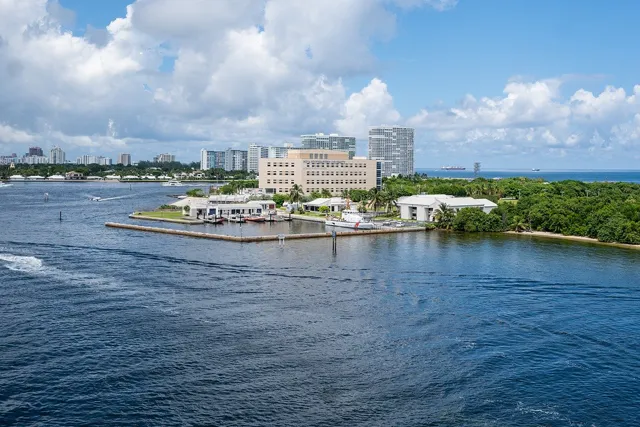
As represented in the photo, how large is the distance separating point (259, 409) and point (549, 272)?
104 feet

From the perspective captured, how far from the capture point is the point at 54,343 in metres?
27.3

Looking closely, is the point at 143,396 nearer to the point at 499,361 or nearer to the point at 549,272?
the point at 499,361

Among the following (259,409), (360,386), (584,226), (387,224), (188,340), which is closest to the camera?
(259,409)

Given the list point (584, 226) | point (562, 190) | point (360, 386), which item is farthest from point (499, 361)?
point (562, 190)

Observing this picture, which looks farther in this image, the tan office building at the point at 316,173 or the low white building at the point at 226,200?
the tan office building at the point at 316,173

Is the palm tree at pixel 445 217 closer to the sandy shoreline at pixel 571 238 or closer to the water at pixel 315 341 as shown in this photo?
the sandy shoreline at pixel 571 238

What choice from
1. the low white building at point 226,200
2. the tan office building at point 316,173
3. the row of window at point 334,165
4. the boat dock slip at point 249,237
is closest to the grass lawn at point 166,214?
the low white building at point 226,200

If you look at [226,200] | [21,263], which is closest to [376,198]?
[226,200]

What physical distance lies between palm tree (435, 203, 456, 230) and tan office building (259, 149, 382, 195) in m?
42.8

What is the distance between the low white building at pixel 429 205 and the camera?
264ft

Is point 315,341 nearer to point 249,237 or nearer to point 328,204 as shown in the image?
point 249,237

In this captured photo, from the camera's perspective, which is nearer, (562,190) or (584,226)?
(584,226)

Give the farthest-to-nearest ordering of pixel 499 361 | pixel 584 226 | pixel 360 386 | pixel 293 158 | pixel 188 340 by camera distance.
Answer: pixel 293 158 < pixel 584 226 < pixel 188 340 < pixel 499 361 < pixel 360 386

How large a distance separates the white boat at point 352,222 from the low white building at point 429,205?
8.13 metres
